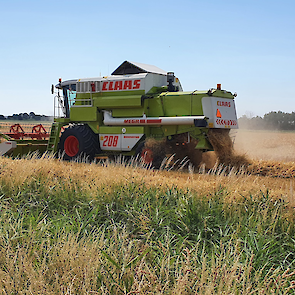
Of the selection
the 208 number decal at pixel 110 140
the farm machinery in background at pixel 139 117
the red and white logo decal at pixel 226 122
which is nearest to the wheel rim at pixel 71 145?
the farm machinery in background at pixel 139 117

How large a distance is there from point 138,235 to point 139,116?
22.2 ft

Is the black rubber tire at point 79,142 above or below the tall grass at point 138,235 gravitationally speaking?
above

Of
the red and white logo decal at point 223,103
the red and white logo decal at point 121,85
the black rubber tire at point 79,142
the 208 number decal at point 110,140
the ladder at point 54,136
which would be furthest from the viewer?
the ladder at point 54,136

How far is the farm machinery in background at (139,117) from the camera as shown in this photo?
10.6 meters

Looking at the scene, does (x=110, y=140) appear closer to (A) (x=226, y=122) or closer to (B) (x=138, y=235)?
(A) (x=226, y=122)

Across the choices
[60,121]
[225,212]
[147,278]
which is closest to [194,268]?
[147,278]

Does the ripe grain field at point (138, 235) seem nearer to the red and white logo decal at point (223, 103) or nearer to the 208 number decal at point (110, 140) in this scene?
the 208 number decal at point (110, 140)

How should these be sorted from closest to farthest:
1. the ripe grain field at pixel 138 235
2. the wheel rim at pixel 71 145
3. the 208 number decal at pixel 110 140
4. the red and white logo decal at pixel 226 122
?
1. the ripe grain field at pixel 138 235
2. the red and white logo decal at pixel 226 122
3. the 208 number decal at pixel 110 140
4. the wheel rim at pixel 71 145

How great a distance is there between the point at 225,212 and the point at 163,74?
7.82 meters

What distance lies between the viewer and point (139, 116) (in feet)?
37.4

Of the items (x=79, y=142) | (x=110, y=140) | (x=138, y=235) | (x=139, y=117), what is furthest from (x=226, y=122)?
(x=138, y=235)

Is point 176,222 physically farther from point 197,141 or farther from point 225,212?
point 197,141

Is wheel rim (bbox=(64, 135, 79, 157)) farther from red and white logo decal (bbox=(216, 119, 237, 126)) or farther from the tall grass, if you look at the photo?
the tall grass

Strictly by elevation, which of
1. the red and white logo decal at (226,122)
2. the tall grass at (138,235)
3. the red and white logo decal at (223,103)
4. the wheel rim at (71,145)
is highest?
the red and white logo decal at (223,103)
